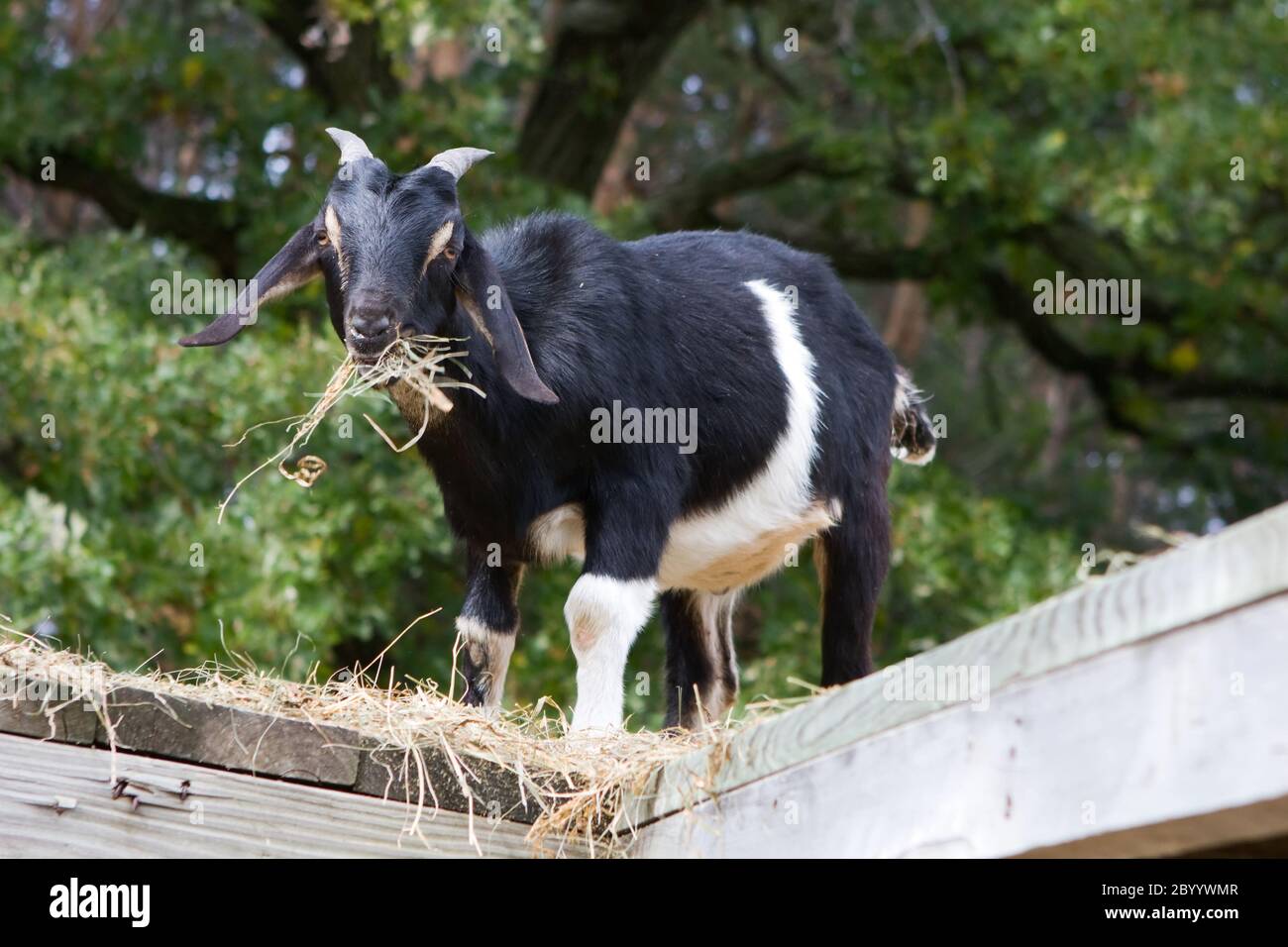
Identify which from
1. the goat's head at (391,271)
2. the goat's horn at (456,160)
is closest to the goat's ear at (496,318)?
the goat's head at (391,271)

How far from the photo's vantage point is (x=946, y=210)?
10703 millimetres

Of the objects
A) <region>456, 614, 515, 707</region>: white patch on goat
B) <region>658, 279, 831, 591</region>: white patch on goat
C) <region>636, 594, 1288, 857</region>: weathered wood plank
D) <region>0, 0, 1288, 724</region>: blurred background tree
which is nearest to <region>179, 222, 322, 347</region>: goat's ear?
<region>456, 614, 515, 707</region>: white patch on goat

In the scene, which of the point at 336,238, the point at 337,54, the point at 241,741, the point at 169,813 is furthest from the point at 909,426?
the point at 337,54

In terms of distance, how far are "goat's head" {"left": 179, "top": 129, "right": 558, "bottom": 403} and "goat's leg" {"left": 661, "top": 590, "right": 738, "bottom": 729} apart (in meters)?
1.39

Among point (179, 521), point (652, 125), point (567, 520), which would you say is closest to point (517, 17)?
point (179, 521)

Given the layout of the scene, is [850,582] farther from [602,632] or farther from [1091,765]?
[1091,765]

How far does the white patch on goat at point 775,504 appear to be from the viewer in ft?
15.1

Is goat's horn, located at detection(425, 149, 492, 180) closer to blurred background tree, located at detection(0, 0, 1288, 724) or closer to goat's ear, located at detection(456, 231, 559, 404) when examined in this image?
goat's ear, located at detection(456, 231, 559, 404)

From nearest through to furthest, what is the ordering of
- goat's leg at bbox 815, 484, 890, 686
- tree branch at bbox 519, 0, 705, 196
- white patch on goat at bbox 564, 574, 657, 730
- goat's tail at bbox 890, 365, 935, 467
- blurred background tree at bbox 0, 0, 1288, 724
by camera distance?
white patch on goat at bbox 564, 574, 657, 730
goat's leg at bbox 815, 484, 890, 686
goat's tail at bbox 890, 365, 935, 467
blurred background tree at bbox 0, 0, 1288, 724
tree branch at bbox 519, 0, 705, 196

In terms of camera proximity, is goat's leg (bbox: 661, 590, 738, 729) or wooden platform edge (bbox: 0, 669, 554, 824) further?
goat's leg (bbox: 661, 590, 738, 729)

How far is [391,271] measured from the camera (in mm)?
3865

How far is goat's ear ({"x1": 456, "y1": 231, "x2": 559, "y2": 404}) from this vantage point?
3.90 m

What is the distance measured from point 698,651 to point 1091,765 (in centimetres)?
327

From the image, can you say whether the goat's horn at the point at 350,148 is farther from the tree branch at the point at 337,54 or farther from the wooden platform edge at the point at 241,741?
the tree branch at the point at 337,54
